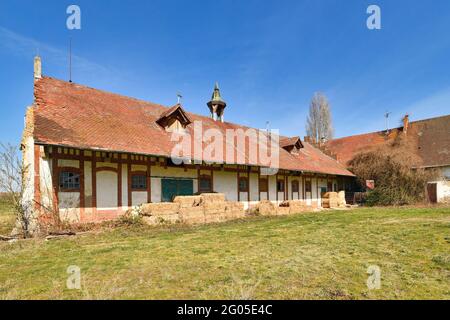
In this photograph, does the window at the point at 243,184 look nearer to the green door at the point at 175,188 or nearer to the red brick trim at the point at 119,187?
the green door at the point at 175,188

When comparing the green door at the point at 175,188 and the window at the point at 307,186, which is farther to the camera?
the window at the point at 307,186

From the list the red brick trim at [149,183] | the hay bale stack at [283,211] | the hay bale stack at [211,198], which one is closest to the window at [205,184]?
the hay bale stack at [211,198]

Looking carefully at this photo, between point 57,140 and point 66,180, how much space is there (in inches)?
63.3

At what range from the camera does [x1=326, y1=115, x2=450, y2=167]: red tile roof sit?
25.1m

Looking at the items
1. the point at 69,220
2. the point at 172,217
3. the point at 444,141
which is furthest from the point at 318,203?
the point at 69,220

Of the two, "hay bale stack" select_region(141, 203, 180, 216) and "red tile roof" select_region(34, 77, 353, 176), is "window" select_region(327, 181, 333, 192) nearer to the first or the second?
"red tile roof" select_region(34, 77, 353, 176)

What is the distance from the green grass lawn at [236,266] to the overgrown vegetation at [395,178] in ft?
46.8

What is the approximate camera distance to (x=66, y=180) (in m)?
10.8

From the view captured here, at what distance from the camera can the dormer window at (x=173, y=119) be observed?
16.1 meters

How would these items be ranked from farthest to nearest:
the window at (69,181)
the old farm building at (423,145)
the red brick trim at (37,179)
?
the old farm building at (423,145)
the window at (69,181)
the red brick trim at (37,179)

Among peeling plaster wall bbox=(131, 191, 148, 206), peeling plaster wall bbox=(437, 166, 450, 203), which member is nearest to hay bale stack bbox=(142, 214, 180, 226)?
peeling plaster wall bbox=(131, 191, 148, 206)

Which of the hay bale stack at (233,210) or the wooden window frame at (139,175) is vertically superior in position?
the wooden window frame at (139,175)

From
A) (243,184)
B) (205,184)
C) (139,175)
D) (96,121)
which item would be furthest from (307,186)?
(96,121)
